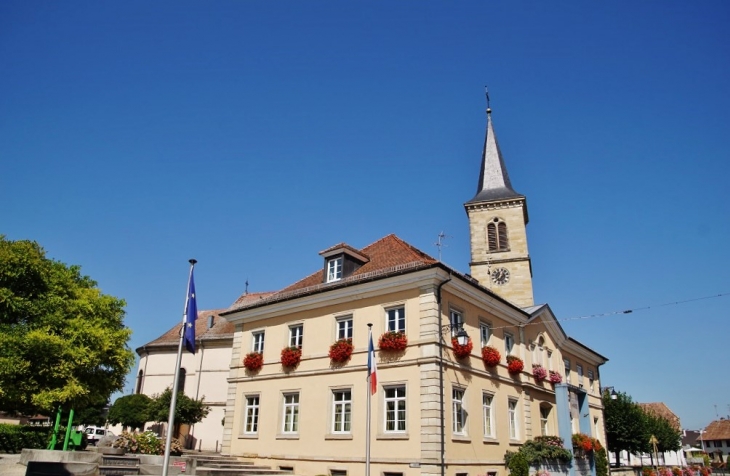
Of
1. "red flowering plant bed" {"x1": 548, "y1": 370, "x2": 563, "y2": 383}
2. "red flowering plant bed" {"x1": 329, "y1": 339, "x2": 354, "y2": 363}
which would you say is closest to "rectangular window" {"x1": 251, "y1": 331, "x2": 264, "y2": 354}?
"red flowering plant bed" {"x1": 329, "y1": 339, "x2": 354, "y2": 363}

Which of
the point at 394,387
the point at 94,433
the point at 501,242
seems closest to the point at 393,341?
the point at 394,387

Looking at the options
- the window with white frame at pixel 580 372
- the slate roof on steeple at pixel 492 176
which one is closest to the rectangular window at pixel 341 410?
the window with white frame at pixel 580 372

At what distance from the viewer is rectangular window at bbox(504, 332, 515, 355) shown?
24.1m

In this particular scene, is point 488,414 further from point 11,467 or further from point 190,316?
point 11,467

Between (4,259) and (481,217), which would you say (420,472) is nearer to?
(4,259)

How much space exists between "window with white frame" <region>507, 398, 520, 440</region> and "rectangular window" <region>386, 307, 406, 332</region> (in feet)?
21.5

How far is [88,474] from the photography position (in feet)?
54.4

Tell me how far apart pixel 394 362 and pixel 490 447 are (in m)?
5.22

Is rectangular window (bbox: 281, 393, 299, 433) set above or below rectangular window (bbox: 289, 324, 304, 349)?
below

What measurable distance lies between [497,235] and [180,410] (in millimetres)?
24994

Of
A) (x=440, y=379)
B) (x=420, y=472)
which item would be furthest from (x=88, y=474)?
(x=440, y=379)

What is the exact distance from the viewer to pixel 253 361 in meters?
24.6

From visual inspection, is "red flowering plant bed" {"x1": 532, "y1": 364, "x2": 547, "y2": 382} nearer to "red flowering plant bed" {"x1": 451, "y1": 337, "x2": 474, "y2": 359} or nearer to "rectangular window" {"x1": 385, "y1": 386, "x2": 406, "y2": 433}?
"red flowering plant bed" {"x1": 451, "y1": 337, "x2": 474, "y2": 359}

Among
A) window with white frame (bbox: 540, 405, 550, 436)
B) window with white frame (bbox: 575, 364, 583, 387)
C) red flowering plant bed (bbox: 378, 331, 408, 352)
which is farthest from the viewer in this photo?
window with white frame (bbox: 575, 364, 583, 387)
